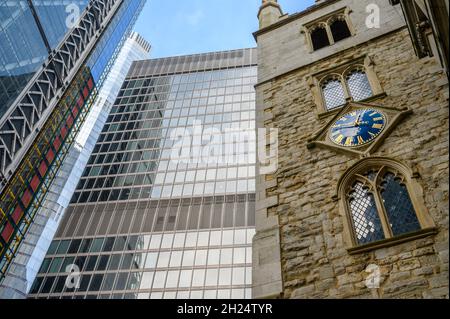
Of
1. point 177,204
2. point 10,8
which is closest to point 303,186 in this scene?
point 10,8

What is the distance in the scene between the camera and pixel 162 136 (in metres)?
58.3

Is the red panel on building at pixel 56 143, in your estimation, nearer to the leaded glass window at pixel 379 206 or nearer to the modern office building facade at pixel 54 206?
the modern office building facade at pixel 54 206

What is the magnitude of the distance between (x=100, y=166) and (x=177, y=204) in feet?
51.6

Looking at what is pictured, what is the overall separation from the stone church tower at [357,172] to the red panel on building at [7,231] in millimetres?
24310

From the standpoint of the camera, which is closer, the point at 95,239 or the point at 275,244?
the point at 275,244

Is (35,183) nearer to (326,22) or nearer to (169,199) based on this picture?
(169,199)

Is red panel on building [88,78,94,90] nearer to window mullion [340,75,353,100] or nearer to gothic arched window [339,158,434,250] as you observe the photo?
window mullion [340,75,353,100]

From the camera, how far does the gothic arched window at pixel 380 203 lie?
8.38 metres

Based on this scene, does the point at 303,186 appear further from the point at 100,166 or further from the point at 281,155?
the point at 100,166

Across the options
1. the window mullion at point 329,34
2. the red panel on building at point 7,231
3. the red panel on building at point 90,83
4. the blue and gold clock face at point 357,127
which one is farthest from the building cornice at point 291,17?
the red panel on building at point 90,83

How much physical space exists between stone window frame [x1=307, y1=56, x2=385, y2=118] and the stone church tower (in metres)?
0.04

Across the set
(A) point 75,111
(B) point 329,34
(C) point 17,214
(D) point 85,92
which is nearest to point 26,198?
(C) point 17,214

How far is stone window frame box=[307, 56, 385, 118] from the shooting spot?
1202 centimetres

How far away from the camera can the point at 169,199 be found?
4716cm
